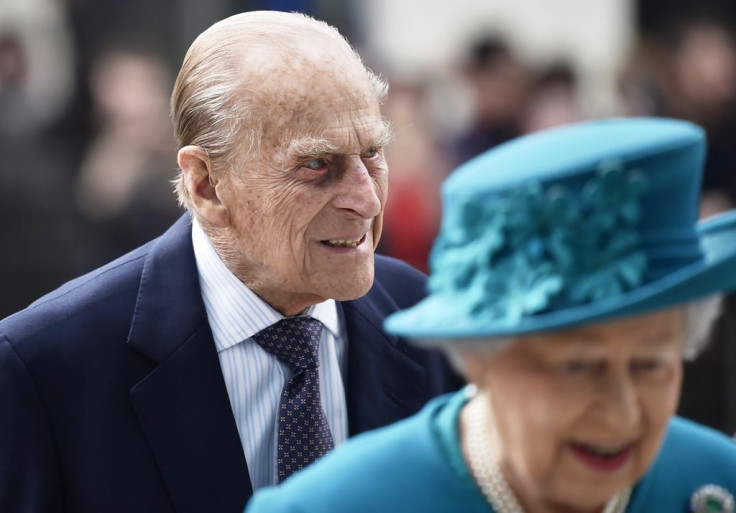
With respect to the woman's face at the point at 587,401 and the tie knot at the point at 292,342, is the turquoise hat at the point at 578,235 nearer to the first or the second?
the woman's face at the point at 587,401

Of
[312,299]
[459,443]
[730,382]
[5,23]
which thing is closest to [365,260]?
[312,299]

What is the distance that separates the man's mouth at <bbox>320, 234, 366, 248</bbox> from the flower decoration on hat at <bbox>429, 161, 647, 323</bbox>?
1.35 metres

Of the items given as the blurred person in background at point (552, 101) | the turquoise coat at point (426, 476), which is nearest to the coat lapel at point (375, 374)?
the turquoise coat at point (426, 476)

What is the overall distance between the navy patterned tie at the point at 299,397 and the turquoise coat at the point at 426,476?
0.95 metres

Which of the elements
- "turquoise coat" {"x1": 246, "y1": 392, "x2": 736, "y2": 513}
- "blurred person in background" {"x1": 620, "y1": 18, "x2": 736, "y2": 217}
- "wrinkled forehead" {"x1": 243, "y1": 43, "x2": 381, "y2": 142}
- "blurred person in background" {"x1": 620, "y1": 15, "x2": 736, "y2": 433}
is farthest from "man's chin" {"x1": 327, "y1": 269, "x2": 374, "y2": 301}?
"blurred person in background" {"x1": 620, "y1": 18, "x2": 736, "y2": 217}

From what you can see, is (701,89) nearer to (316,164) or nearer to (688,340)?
(316,164)

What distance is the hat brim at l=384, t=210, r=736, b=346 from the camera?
225 centimetres

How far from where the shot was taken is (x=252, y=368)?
3.66 m

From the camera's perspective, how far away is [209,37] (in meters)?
3.81

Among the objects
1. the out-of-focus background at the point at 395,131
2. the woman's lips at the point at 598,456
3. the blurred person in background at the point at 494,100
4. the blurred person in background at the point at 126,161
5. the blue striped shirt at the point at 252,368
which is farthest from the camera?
the blurred person in background at the point at 494,100

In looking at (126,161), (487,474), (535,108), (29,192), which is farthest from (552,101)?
(487,474)

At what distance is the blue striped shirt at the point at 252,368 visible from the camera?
3.61 meters

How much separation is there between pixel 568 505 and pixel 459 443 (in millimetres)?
203

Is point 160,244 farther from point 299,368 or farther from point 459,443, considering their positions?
point 459,443
